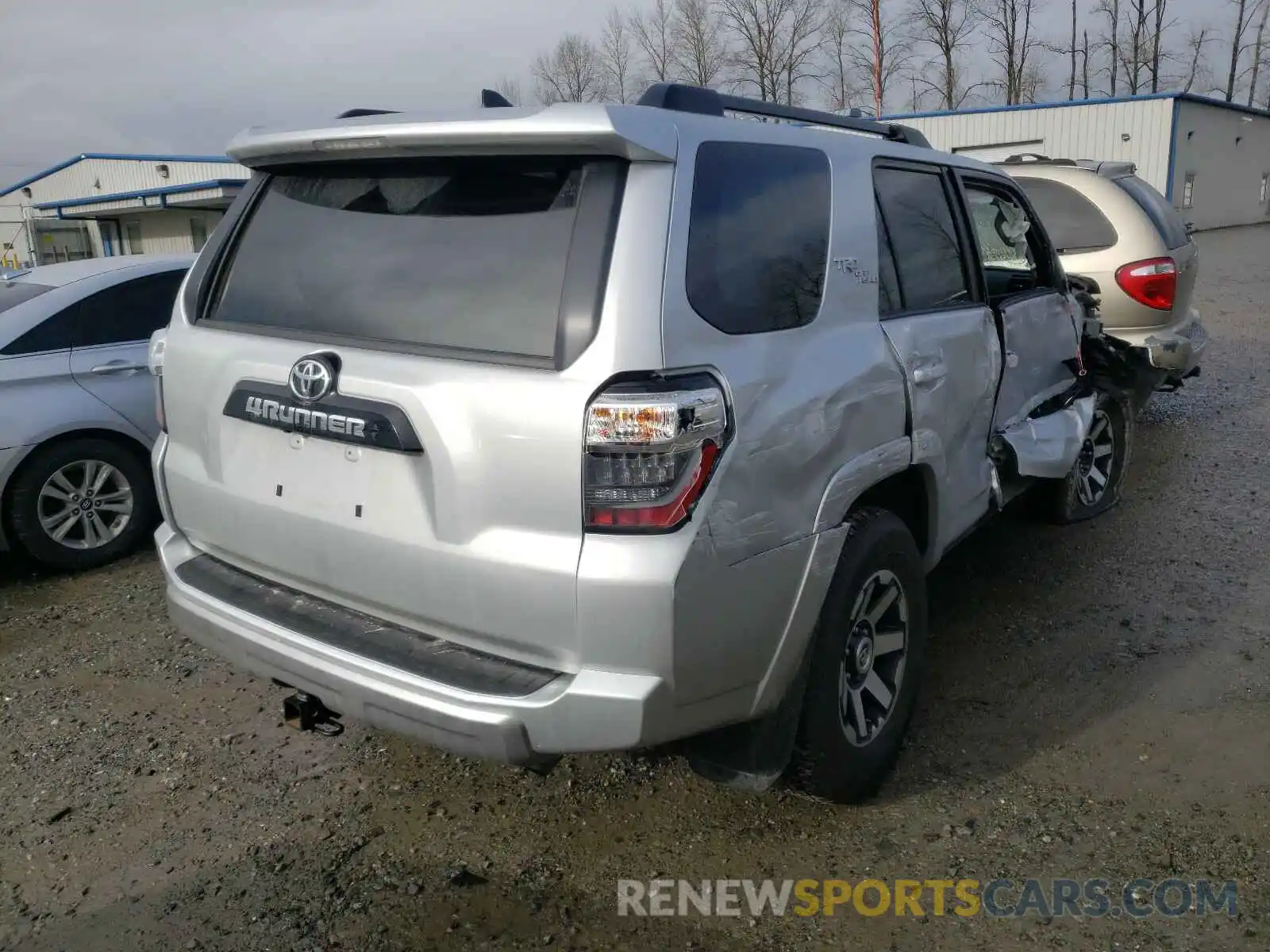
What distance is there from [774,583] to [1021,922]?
3.70 ft

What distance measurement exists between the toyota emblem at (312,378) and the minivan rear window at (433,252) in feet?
0.37

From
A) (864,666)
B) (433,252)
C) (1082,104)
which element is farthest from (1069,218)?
(1082,104)

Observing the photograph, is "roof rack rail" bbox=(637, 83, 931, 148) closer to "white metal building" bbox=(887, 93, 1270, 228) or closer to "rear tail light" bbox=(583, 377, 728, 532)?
"rear tail light" bbox=(583, 377, 728, 532)

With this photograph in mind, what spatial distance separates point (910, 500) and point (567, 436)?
1.58m

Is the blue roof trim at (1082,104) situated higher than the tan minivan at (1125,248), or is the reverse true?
the blue roof trim at (1082,104)

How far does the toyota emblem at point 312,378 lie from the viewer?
263 cm

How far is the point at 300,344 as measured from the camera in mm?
2795

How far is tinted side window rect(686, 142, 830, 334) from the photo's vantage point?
99.3 inches

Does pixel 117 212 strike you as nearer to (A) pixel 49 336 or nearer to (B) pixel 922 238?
(A) pixel 49 336

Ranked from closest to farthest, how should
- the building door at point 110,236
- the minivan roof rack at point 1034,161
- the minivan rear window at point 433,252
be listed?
the minivan rear window at point 433,252 → the minivan roof rack at point 1034,161 → the building door at point 110,236

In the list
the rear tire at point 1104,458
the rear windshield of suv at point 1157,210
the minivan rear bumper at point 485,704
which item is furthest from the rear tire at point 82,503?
the rear windshield of suv at point 1157,210

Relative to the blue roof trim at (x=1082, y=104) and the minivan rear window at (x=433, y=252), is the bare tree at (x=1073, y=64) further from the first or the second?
the minivan rear window at (x=433, y=252)

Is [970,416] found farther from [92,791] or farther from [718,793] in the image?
[92,791]

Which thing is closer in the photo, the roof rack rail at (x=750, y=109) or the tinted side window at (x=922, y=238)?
the roof rack rail at (x=750, y=109)
